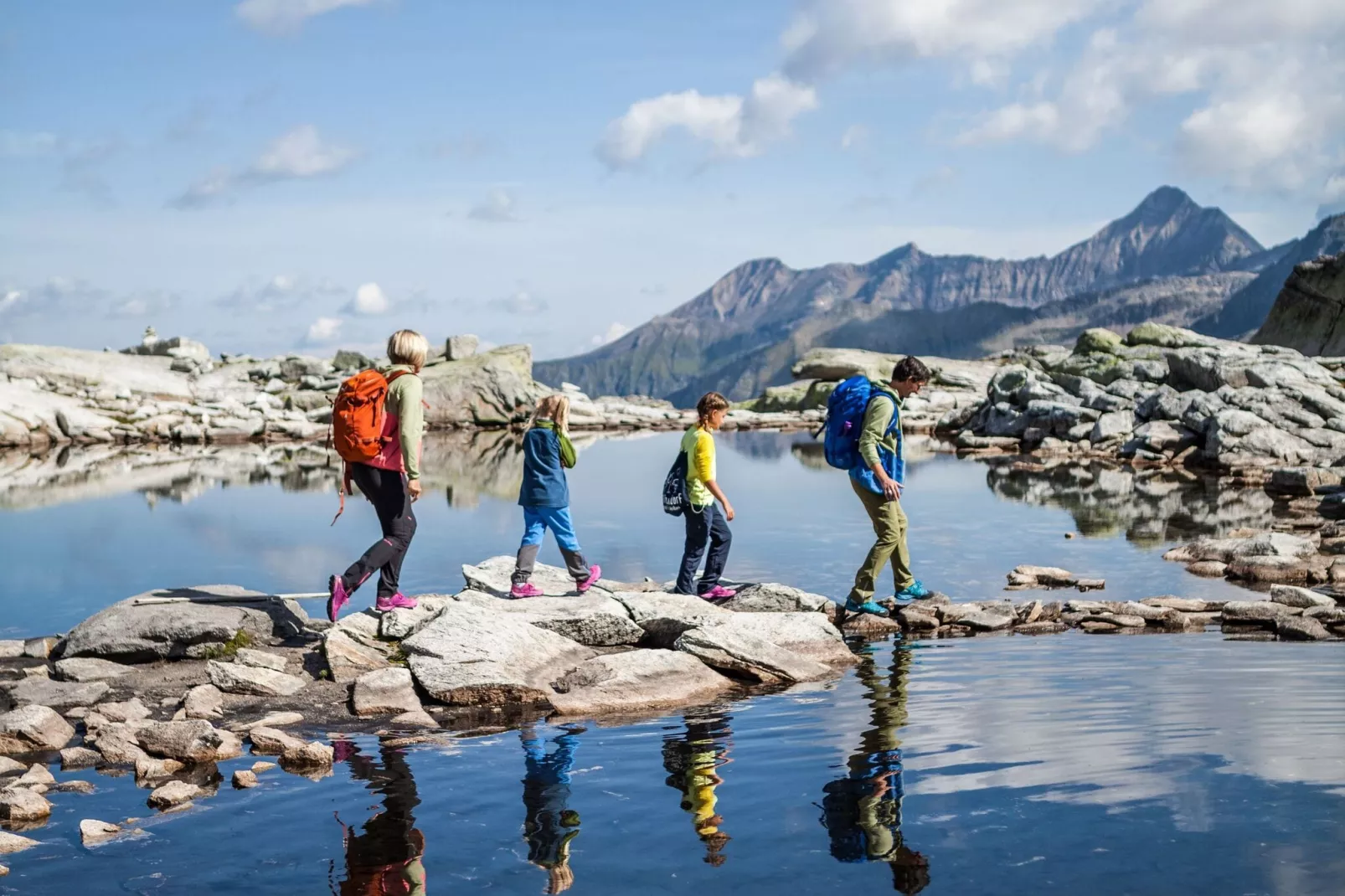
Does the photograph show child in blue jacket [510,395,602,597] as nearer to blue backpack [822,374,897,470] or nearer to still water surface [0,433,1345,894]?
blue backpack [822,374,897,470]

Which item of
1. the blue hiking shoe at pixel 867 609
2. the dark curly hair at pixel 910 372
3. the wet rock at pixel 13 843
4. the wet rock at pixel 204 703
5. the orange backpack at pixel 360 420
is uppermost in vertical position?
the dark curly hair at pixel 910 372

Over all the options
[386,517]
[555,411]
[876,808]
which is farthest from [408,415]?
[876,808]

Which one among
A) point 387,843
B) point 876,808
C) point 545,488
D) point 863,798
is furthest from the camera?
point 545,488

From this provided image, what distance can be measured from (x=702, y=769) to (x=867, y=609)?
5.90 m

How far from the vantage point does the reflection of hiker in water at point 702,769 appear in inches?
297

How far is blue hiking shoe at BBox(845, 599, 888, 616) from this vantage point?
14.3 metres

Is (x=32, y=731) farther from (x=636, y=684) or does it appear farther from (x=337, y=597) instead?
(x=636, y=684)

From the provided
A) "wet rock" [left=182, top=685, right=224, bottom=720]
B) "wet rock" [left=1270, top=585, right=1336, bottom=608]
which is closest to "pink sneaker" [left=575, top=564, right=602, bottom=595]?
"wet rock" [left=182, top=685, right=224, bottom=720]

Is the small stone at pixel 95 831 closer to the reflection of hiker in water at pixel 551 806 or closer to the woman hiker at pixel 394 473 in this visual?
the reflection of hiker in water at pixel 551 806

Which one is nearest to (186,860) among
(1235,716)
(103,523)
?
(1235,716)

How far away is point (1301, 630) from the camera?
13156 mm

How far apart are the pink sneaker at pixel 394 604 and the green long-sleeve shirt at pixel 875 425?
17.5 ft

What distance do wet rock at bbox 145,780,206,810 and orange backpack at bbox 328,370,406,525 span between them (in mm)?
3940

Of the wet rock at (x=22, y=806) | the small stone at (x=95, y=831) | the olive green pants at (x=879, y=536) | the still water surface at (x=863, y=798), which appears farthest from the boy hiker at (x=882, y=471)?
the wet rock at (x=22, y=806)
